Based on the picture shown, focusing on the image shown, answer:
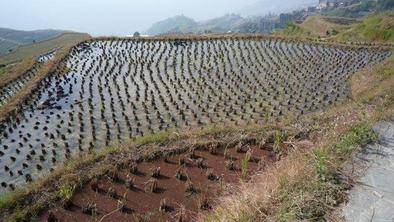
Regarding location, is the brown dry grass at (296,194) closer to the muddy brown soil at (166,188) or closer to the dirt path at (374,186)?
the dirt path at (374,186)

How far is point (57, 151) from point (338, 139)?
727 cm

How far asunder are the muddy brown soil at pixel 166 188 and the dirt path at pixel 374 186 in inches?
94.0

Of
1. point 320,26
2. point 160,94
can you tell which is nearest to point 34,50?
point 320,26

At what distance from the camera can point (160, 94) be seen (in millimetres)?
15453

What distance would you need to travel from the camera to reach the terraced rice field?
11336mm

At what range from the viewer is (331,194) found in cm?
520

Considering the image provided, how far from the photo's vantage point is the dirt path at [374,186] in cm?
487

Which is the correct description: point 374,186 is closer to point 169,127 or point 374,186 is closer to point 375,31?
point 169,127

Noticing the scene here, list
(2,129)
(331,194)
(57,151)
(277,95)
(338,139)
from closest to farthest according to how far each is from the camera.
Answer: (331,194) → (338,139) → (57,151) → (2,129) → (277,95)

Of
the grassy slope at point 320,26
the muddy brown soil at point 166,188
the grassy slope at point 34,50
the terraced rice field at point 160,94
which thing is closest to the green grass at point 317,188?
the muddy brown soil at point 166,188

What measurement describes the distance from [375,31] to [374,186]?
29.2 m

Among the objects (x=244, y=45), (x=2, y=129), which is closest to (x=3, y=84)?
(x=2, y=129)

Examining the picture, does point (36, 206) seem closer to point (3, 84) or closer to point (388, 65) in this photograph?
point (3, 84)

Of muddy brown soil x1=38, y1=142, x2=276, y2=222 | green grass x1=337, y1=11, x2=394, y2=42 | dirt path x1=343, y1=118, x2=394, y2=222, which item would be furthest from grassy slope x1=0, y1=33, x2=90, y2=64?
dirt path x1=343, y1=118, x2=394, y2=222
